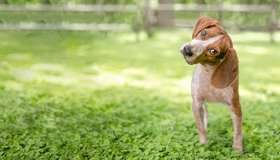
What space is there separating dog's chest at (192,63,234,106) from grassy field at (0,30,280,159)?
1.88 ft

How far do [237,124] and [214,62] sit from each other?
0.76 m

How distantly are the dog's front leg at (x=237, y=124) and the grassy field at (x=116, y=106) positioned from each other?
0.10m

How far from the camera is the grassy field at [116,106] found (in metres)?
2.92

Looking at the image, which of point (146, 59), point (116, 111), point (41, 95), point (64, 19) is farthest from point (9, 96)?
point (64, 19)

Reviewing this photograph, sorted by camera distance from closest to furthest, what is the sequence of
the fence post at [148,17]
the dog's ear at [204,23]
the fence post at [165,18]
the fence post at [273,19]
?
1. the dog's ear at [204,23]
2. the fence post at [148,17]
3. the fence post at [273,19]
4. the fence post at [165,18]

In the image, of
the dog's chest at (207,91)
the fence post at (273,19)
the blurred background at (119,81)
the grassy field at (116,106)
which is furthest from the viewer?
the fence post at (273,19)

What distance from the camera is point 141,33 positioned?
12.2 m

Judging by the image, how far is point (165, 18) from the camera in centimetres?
1250

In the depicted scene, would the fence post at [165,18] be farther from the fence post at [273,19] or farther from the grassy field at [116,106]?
the fence post at [273,19]

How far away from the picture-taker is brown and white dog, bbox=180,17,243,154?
2.29 m

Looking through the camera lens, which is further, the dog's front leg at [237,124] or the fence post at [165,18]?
the fence post at [165,18]

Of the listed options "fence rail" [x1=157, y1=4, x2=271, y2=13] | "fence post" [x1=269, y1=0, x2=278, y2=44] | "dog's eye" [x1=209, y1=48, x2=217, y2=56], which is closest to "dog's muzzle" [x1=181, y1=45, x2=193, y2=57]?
"dog's eye" [x1=209, y1=48, x2=217, y2=56]

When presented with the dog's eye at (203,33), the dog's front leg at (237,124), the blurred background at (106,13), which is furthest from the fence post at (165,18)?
the dog's eye at (203,33)

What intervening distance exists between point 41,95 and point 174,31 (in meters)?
9.05
